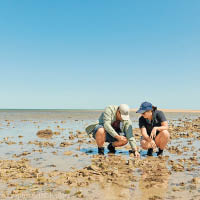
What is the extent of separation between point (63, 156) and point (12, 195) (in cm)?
315

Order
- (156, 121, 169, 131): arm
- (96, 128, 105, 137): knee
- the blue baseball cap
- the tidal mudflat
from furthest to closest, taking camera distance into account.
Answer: (96, 128, 105, 137): knee
(156, 121, 169, 131): arm
the blue baseball cap
the tidal mudflat

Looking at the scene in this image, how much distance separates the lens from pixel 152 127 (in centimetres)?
697

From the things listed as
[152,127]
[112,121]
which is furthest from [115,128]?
[152,127]

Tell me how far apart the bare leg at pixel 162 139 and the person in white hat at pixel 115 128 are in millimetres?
712

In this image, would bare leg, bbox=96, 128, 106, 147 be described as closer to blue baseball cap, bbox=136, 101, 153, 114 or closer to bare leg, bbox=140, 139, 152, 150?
bare leg, bbox=140, 139, 152, 150

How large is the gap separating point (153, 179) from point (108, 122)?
2556mm

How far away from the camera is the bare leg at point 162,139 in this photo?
6.80 meters

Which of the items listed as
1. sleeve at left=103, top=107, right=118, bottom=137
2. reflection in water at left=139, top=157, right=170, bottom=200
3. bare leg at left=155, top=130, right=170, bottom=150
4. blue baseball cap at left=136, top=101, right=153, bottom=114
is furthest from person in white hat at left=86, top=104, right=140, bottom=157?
reflection in water at left=139, top=157, right=170, bottom=200

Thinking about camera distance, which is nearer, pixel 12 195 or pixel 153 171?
pixel 12 195

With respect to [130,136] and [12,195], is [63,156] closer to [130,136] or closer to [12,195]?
[130,136]

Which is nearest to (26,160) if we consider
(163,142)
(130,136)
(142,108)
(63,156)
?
(63,156)

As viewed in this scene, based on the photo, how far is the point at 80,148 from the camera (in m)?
8.23

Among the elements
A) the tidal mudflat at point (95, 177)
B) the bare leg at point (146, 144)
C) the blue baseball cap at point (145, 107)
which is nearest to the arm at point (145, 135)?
the bare leg at point (146, 144)

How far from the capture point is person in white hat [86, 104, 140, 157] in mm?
6719
